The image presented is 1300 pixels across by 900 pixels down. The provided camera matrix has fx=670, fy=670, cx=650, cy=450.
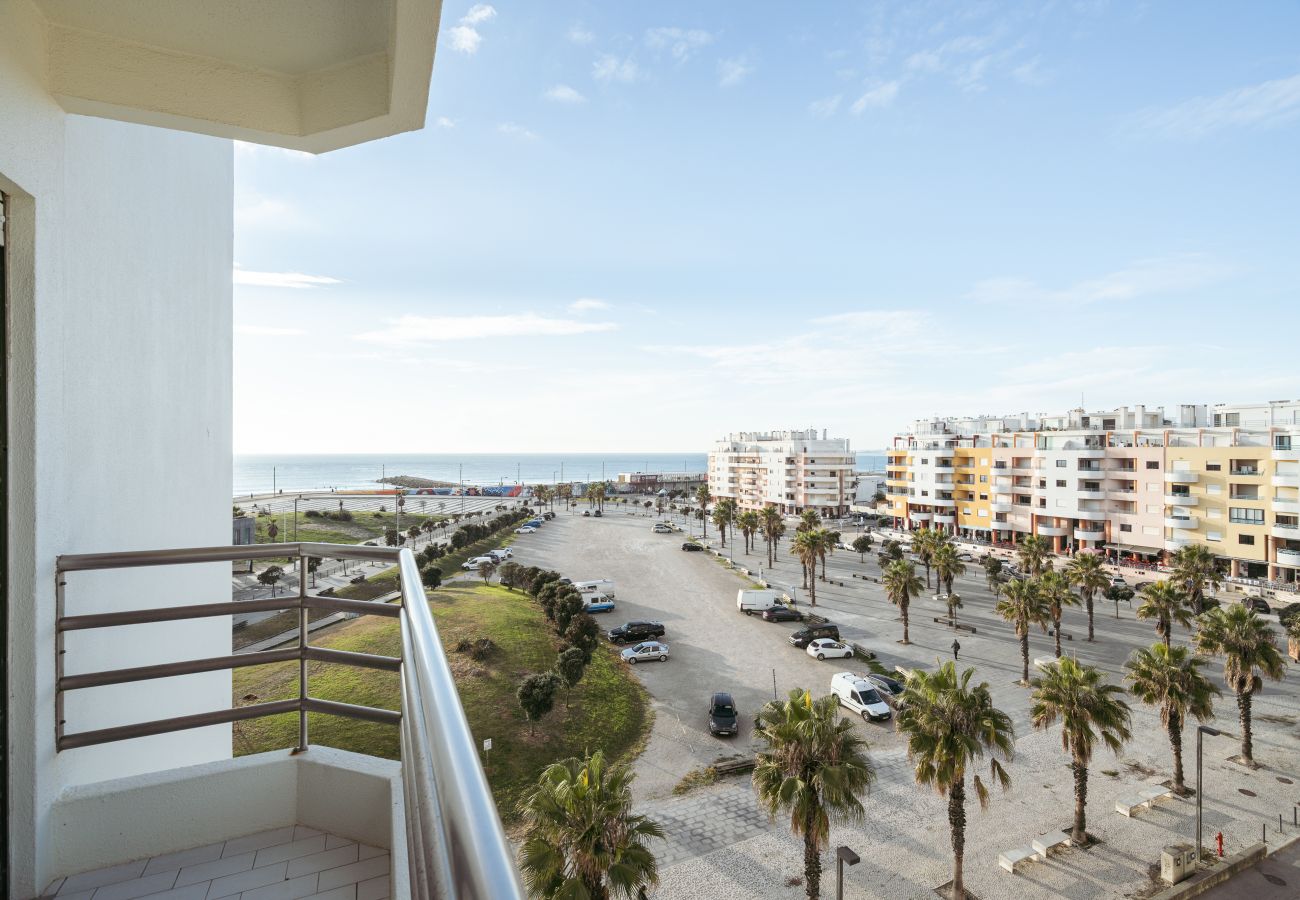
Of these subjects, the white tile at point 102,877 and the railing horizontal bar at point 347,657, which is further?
the railing horizontal bar at point 347,657

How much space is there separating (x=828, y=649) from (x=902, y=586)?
450 centimetres

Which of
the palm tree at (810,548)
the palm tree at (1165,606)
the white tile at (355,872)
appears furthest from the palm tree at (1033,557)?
the white tile at (355,872)

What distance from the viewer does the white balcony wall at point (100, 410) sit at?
2.62 meters

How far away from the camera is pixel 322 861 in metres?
2.85

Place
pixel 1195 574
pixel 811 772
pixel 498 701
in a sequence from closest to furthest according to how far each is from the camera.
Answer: pixel 811 772
pixel 498 701
pixel 1195 574

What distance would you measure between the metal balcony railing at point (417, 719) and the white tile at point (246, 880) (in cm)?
62

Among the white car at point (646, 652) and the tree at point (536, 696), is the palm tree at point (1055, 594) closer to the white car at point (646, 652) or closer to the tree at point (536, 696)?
the white car at point (646, 652)

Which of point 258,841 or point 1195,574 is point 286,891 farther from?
point 1195,574

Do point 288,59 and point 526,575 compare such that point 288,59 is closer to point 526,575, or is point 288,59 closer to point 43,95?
point 43,95

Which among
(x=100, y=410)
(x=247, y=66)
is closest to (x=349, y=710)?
(x=100, y=410)

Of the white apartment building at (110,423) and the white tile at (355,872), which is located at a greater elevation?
the white apartment building at (110,423)

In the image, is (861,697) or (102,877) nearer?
(102,877)

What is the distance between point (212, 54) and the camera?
2844mm

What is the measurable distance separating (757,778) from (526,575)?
2295 cm
